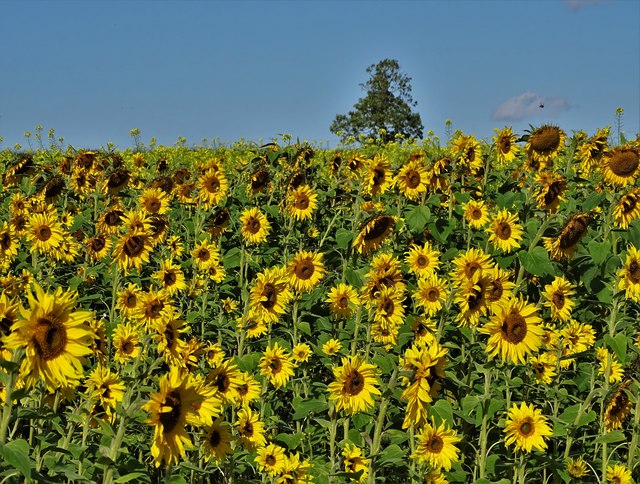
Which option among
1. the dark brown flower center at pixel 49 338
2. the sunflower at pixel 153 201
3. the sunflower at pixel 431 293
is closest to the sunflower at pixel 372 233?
the sunflower at pixel 431 293

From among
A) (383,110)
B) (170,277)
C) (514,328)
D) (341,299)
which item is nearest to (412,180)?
(341,299)

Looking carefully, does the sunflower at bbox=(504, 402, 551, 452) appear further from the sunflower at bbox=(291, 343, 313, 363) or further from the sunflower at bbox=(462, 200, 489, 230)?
the sunflower at bbox=(462, 200, 489, 230)

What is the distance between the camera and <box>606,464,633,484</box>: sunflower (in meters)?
4.52

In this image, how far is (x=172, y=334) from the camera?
359cm

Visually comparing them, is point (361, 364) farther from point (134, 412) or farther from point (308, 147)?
point (308, 147)

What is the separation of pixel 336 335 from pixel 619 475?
2.16 m

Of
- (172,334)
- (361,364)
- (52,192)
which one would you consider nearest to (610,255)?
(361,364)

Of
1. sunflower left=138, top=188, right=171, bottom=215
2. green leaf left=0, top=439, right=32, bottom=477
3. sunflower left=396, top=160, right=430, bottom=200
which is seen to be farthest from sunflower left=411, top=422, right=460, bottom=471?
sunflower left=138, top=188, right=171, bottom=215

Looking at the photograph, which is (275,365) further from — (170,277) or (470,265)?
(170,277)

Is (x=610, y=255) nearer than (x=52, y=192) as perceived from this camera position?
Yes

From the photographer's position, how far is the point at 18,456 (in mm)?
2459

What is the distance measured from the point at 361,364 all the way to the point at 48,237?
349cm

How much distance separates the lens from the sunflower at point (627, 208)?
5504mm

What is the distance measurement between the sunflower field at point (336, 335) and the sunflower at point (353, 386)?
0.4 inches
